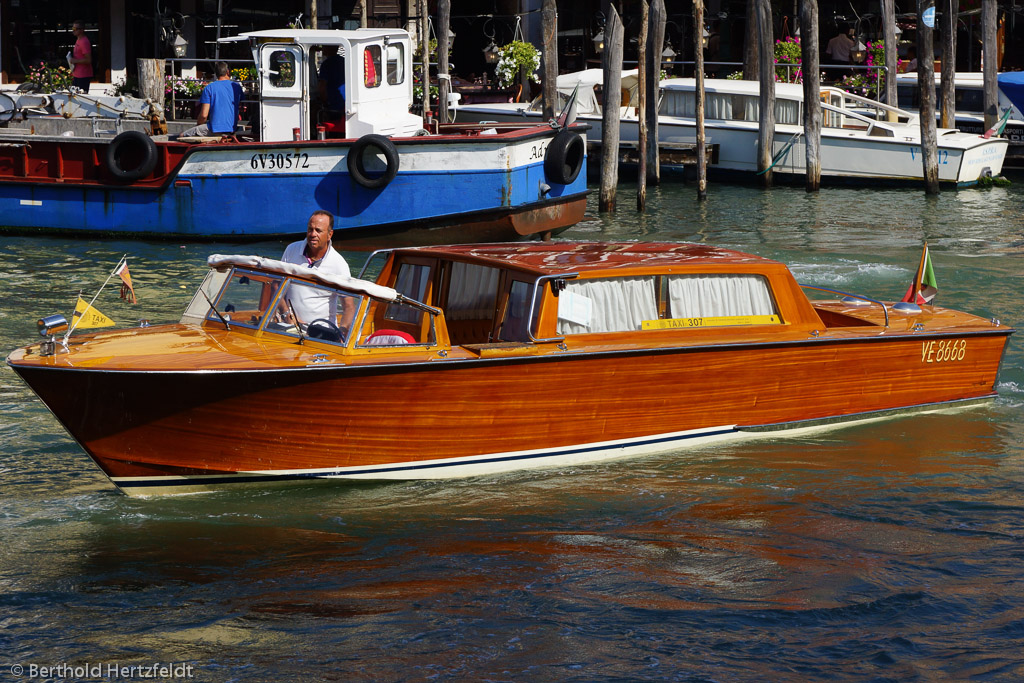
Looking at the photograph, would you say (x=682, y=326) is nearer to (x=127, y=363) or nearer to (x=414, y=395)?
(x=414, y=395)

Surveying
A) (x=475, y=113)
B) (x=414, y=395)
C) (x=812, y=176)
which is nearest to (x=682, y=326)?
(x=414, y=395)

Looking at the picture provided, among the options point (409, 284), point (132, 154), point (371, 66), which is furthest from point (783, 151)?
point (409, 284)

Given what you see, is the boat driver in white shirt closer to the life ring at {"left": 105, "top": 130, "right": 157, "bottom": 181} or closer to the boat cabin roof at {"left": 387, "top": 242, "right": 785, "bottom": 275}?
Answer: the boat cabin roof at {"left": 387, "top": 242, "right": 785, "bottom": 275}

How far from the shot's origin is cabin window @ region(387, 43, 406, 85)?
17.9 metres

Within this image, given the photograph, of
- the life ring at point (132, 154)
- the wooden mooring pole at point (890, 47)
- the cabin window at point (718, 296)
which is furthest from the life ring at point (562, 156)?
the wooden mooring pole at point (890, 47)

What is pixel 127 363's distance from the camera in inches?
285

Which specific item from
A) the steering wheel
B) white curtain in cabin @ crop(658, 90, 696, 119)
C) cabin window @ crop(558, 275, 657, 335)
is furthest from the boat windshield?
white curtain in cabin @ crop(658, 90, 696, 119)

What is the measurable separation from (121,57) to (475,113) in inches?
295

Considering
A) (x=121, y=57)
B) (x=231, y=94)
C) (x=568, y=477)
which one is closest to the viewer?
(x=568, y=477)

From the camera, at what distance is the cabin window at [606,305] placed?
8.19 metres

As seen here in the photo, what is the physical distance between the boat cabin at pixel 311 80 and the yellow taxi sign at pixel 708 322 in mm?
9639

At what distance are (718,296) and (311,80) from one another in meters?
10.1

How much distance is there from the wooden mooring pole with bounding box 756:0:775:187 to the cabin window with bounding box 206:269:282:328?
17137 mm

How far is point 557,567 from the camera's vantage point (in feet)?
23.1
